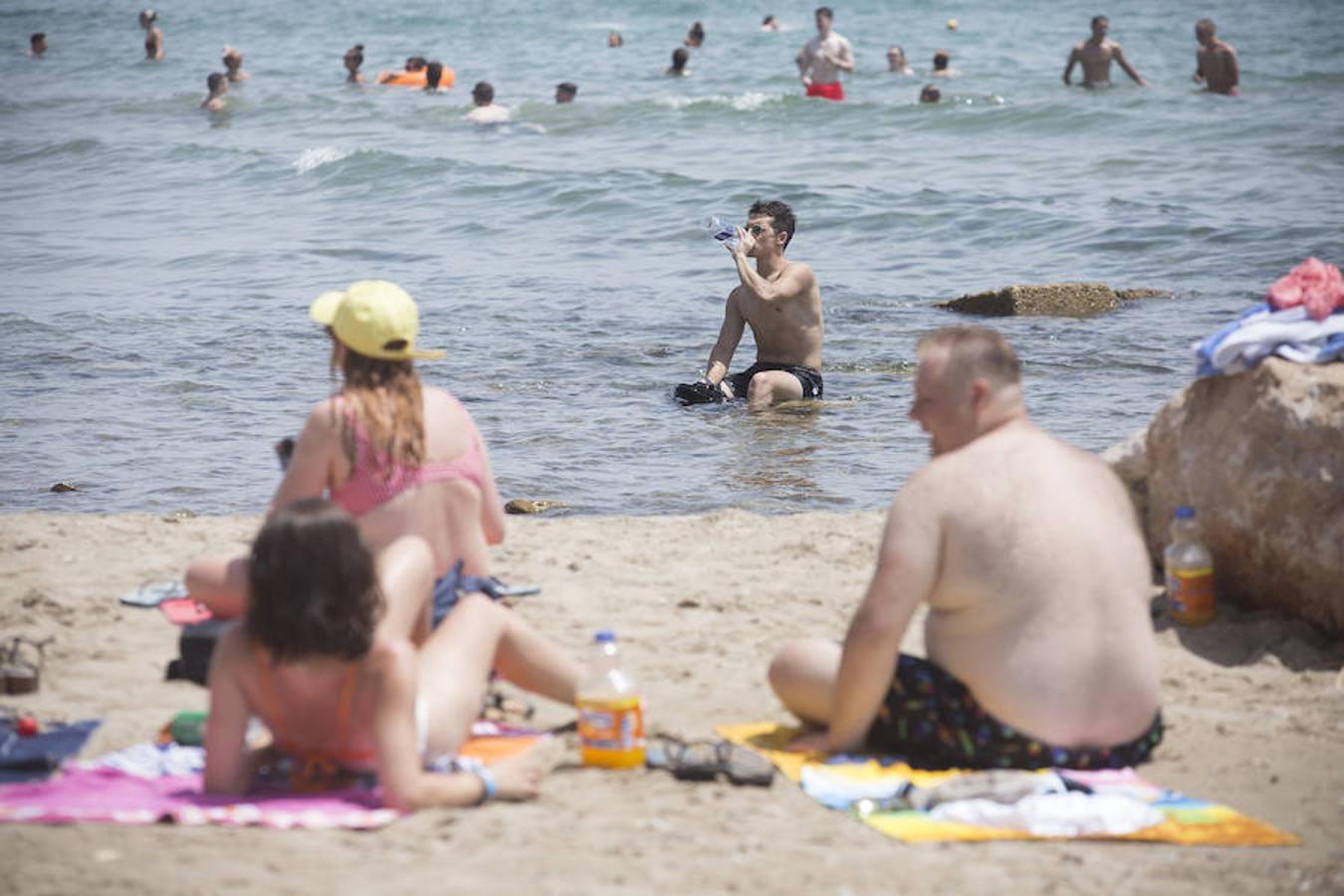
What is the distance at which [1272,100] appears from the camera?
923 inches

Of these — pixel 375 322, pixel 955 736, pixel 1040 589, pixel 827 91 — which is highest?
pixel 827 91

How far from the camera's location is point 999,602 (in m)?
3.97

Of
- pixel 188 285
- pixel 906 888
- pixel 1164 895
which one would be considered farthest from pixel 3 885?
pixel 188 285

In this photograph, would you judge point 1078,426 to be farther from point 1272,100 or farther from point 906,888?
point 1272,100

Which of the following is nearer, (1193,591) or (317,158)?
(1193,591)

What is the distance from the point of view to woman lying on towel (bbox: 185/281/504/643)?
4.38 m

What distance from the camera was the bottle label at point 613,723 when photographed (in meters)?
4.14

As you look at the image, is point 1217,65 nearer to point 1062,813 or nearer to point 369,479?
point 369,479

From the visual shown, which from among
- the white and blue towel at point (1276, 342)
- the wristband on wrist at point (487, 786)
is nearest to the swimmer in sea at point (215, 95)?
the white and blue towel at point (1276, 342)

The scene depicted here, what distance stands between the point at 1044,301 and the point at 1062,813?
29.4 ft

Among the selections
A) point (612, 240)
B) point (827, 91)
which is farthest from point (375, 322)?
point (827, 91)

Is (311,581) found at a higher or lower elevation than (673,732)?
higher

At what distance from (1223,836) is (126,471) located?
20.3ft

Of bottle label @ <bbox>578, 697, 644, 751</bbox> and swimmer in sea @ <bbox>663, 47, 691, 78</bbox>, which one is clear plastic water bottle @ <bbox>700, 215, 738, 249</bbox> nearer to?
bottle label @ <bbox>578, 697, 644, 751</bbox>
